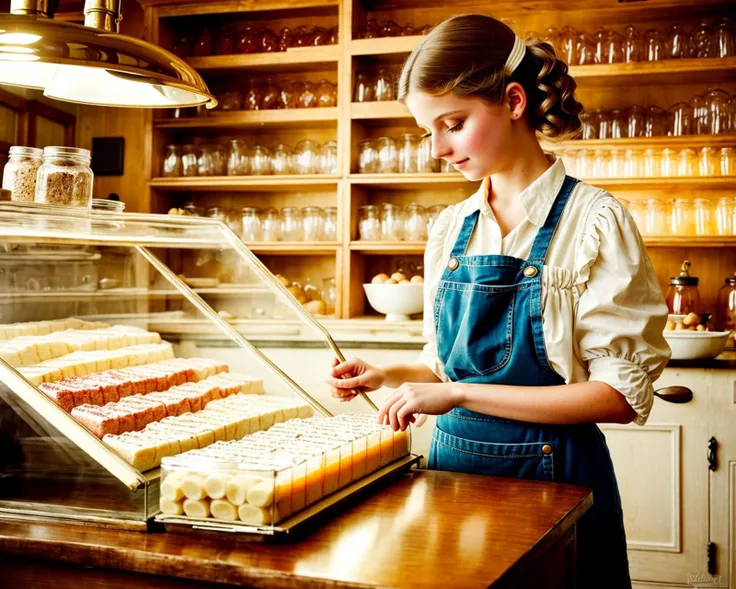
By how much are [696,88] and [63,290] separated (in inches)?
126

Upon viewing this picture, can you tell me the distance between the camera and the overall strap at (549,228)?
143 centimetres

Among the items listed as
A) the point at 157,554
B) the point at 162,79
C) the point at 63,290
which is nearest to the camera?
the point at 157,554

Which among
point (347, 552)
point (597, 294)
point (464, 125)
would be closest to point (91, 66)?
point (464, 125)

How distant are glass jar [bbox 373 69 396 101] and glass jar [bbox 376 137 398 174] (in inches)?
8.0

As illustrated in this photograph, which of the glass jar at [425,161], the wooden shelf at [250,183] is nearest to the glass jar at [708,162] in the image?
the glass jar at [425,161]

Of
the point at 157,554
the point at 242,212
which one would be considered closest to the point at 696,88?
the point at 242,212

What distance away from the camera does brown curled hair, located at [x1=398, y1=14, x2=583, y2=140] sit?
4.53ft

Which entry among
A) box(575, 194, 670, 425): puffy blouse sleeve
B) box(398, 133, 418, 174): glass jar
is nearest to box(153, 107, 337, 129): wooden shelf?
box(398, 133, 418, 174): glass jar

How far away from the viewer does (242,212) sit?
403cm

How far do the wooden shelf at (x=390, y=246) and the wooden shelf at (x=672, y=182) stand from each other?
83cm

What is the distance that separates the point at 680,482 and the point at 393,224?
1714mm

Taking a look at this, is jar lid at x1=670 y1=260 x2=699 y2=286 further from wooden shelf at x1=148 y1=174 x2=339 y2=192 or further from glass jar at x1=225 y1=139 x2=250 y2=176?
glass jar at x1=225 y1=139 x2=250 y2=176

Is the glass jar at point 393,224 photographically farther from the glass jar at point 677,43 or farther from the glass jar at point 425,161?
the glass jar at point 677,43

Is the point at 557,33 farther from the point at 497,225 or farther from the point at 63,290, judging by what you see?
the point at 63,290
